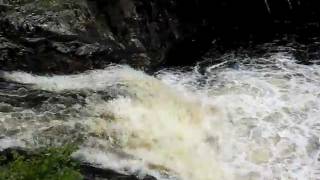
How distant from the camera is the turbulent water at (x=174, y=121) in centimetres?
602

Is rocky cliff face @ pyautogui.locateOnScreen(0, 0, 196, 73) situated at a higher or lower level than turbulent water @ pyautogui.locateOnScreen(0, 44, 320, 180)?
higher

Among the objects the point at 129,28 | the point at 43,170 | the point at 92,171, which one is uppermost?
the point at 129,28

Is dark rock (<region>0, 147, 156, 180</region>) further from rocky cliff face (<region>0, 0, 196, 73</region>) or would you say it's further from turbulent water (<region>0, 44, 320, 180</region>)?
rocky cliff face (<region>0, 0, 196, 73</region>)

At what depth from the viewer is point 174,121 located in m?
6.91

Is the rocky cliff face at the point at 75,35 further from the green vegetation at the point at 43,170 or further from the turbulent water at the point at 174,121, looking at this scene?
the green vegetation at the point at 43,170

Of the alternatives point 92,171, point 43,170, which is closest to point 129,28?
point 92,171

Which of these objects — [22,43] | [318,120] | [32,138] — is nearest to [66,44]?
[22,43]

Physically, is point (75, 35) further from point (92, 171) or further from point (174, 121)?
point (92, 171)

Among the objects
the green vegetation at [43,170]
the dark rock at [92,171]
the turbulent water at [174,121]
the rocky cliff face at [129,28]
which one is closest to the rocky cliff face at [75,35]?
the rocky cliff face at [129,28]

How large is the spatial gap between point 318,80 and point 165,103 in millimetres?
2467

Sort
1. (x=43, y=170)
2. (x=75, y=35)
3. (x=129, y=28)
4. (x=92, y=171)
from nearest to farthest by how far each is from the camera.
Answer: (x=43, y=170)
(x=92, y=171)
(x=75, y=35)
(x=129, y=28)

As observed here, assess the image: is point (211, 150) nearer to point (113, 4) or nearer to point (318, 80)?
point (318, 80)

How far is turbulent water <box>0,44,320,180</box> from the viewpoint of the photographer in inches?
237

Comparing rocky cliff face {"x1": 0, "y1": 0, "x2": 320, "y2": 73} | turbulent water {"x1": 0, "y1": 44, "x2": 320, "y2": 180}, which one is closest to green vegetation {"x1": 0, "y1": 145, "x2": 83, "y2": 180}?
turbulent water {"x1": 0, "y1": 44, "x2": 320, "y2": 180}
